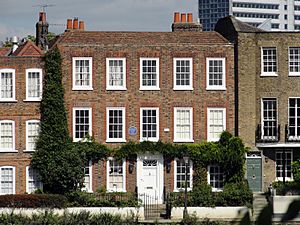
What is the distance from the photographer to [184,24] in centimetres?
4212

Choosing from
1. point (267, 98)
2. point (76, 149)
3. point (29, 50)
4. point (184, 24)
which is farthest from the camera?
point (29, 50)

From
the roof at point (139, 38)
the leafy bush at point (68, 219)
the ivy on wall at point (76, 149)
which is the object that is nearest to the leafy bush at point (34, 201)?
the ivy on wall at point (76, 149)

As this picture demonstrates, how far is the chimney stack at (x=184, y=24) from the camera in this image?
4197cm

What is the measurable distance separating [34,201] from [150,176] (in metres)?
6.64

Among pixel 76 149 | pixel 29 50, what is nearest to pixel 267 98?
pixel 76 149

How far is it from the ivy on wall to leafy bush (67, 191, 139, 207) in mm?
1161

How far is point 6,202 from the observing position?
35.3 m

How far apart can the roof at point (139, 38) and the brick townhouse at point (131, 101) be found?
0.36ft

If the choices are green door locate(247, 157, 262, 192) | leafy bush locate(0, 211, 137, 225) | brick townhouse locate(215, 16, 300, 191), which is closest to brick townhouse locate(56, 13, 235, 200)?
brick townhouse locate(215, 16, 300, 191)

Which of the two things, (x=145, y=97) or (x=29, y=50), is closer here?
(x=145, y=97)

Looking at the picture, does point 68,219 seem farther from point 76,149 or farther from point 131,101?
point 131,101

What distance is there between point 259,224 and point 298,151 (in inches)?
1468

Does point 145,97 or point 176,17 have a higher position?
point 176,17

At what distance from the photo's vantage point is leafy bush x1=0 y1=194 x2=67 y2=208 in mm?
34906
